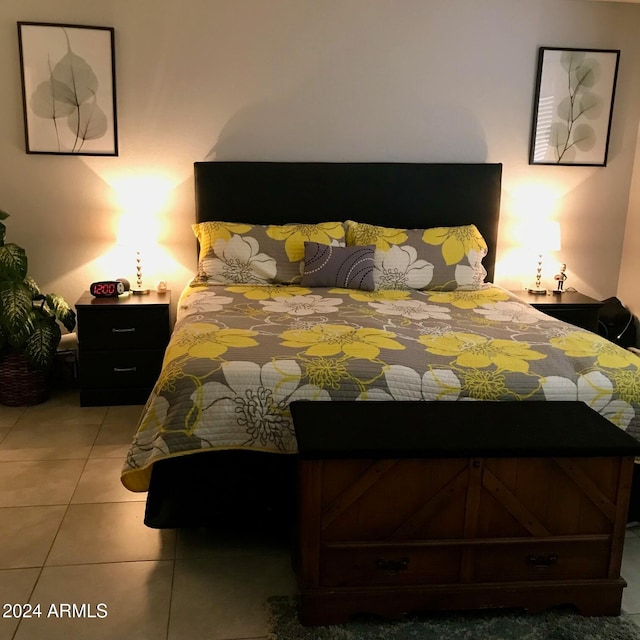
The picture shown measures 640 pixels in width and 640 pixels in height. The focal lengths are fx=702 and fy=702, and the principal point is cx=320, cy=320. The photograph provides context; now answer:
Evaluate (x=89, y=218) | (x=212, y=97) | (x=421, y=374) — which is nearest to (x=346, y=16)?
(x=212, y=97)

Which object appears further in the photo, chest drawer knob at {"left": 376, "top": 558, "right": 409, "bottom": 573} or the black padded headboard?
the black padded headboard

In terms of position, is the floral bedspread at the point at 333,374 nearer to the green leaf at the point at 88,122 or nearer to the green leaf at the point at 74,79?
the green leaf at the point at 88,122

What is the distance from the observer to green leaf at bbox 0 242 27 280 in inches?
141

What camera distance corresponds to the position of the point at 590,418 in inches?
85.8

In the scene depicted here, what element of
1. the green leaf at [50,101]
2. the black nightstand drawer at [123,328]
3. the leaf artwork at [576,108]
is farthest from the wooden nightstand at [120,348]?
the leaf artwork at [576,108]

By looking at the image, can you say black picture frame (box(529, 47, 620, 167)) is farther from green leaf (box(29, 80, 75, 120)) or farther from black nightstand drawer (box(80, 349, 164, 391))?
green leaf (box(29, 80, 75, 120))

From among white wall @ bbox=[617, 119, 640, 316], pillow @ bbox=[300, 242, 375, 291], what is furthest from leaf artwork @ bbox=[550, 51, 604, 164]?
pillow @ bbox=[300, 242, 375, 291]

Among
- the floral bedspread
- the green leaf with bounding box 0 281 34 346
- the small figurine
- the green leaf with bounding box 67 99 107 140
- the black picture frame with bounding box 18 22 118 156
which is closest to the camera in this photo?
the floral bedspread

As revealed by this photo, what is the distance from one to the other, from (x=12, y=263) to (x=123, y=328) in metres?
0.64

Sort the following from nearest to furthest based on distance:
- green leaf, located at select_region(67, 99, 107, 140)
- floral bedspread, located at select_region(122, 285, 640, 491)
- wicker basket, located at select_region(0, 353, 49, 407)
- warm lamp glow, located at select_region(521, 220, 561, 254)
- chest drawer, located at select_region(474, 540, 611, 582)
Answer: chest drawer, located at select_region(474, 540, 611, 582)
floral bedspread, located at select_region(122, 285, 640, 491)
wicker basket, located at select_region(0, 353, 49, 407)
green leaf, located at select_region(67, 99, 107, 140)
warm lamp glow, located at select_region(521, 220, 561, 254)

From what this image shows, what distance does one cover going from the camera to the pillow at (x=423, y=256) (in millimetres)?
3791

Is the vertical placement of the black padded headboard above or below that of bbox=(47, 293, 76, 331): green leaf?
above

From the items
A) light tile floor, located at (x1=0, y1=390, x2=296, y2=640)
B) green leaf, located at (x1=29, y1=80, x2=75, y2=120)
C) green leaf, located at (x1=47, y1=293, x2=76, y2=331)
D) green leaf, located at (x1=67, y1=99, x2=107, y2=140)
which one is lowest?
light tile floor, located at (x1=0, y1=390, x2=296, y2=640)

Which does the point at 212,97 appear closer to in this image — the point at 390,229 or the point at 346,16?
the point at 346,16
